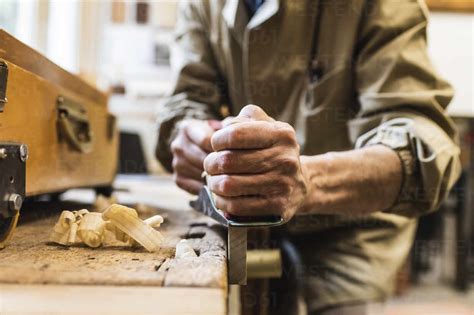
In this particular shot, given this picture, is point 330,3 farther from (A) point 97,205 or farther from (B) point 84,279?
(B) point 84,279

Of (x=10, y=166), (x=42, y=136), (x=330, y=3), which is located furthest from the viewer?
(x=330, y=3)

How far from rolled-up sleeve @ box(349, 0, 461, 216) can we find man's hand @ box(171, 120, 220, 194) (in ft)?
0.82

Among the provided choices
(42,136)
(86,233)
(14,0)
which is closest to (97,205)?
(42,136)

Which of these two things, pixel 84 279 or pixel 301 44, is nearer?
pixel 84 279

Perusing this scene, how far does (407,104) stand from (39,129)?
54cm

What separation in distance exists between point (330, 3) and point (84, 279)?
0.67 meters

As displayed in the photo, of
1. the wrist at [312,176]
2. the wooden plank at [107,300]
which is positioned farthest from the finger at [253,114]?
the wooden plank at [107,300]

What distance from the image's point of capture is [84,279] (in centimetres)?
33

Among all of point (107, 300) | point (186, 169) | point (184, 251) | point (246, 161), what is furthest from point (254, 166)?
point (186, 169)

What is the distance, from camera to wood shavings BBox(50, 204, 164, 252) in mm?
452

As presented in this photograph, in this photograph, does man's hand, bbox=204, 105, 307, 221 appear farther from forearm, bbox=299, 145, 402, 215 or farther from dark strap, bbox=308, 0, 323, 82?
dark strap, bbox=308, 0, 323, 82

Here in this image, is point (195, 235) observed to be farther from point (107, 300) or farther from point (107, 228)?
point (107, 300)

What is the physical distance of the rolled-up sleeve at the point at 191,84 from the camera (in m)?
0.97

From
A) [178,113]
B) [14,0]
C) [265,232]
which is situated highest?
[14,0]
